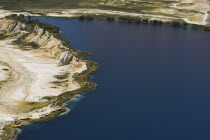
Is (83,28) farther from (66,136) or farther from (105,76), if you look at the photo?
(66,136)

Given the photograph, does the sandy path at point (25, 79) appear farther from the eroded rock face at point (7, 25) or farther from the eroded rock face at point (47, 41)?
the eroded rock face at point (7, 25)

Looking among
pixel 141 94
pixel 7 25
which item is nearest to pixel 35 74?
pixel 141 94

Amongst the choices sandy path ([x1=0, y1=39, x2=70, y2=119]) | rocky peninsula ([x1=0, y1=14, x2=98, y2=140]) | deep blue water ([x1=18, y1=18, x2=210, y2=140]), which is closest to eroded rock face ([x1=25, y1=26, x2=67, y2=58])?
rocky peninsula ([x1=0, y1=14, x2=98, y2=140])

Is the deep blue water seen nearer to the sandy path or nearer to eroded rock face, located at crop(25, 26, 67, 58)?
eroded rock face, located at crop(25, 26, 67, 58)

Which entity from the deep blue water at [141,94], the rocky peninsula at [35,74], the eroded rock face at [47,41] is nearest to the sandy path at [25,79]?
the rocky peninsula at [35,74]

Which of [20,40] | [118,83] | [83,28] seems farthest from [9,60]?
[83,28]

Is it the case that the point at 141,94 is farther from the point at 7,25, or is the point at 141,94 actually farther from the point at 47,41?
the point at 7,25
